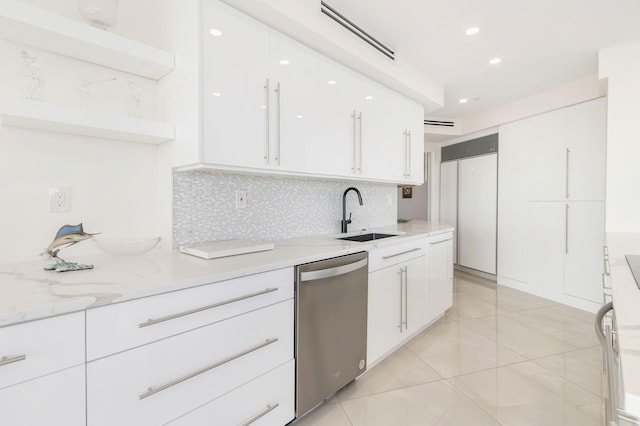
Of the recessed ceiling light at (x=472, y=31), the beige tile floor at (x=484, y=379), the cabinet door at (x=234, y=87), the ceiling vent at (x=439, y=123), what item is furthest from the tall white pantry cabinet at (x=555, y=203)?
the cabinet door at (x=234, y=87)

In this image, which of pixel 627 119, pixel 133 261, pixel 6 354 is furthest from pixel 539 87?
pixel 6 354

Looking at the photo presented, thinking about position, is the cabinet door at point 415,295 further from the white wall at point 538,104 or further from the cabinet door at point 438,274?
the white wall at point 538,104

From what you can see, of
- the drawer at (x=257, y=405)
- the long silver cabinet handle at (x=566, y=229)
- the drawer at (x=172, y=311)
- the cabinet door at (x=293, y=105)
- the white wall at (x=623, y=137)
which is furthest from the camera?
the long silver cabinet handle at (x=566, y=229)

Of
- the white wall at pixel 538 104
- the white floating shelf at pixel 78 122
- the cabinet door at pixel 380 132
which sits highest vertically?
the white wall at pixel 538 104

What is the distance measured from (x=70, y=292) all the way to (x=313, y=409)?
138cm

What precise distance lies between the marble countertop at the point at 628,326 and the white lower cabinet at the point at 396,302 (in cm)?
117

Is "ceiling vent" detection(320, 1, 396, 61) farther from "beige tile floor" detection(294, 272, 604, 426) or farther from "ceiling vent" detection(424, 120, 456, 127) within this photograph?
"beige tile floor" detection(294, 272, 604, 426)

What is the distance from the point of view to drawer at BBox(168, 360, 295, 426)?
3.78 feet

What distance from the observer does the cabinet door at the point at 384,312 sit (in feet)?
6.52

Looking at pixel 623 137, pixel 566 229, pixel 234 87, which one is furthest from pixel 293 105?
pixel 566 229

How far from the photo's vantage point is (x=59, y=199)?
140cm

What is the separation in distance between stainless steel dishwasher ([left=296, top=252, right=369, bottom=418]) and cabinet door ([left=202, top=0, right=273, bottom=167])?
0.72m

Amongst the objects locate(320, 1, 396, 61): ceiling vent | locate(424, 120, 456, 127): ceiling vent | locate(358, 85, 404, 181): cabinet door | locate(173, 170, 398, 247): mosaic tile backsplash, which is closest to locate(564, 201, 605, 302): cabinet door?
locate(424, 120, 456, 127): ceiling vent

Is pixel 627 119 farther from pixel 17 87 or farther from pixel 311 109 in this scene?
pixel 17 87
